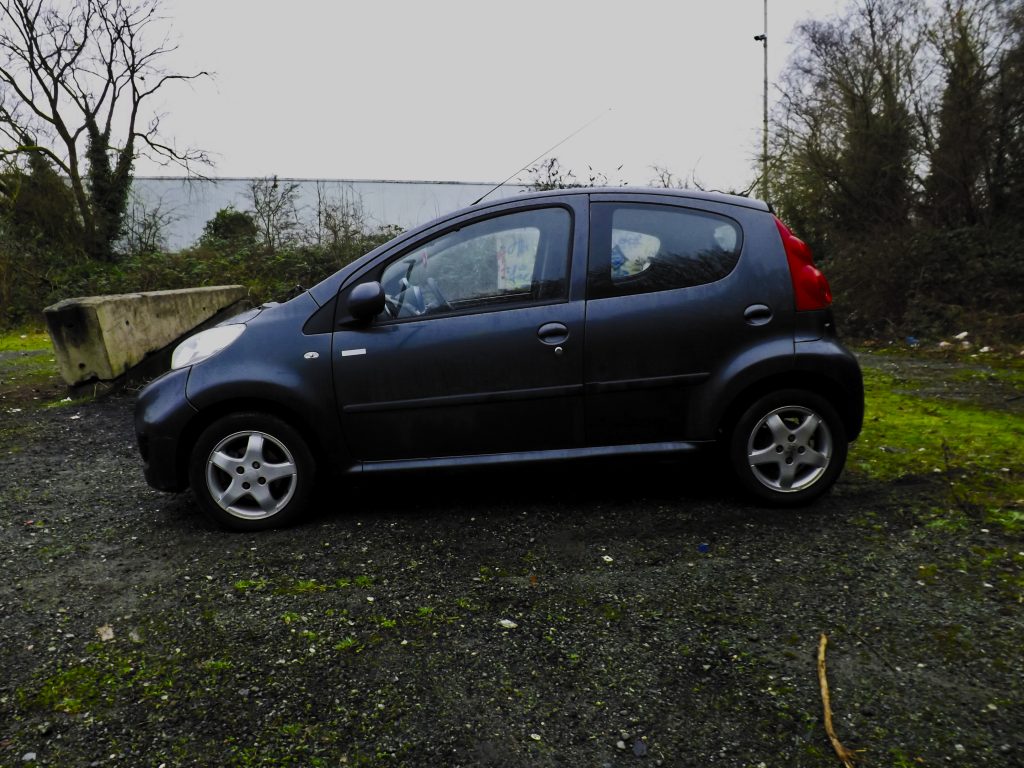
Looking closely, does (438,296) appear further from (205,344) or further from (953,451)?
(953,451)

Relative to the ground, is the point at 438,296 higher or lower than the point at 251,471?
higher

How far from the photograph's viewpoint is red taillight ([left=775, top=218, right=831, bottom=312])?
13.7 ft

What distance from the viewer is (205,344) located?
4371mm

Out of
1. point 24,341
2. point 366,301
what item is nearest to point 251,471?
point 366,301

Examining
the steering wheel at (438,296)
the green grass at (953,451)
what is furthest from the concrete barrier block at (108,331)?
the green grass at (953,451)

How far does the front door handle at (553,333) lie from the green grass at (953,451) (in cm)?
215

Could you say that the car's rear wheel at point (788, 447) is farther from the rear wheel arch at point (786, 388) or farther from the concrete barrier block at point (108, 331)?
the concrete barrier block at point (108, 331)

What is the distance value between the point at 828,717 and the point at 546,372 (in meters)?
2.18

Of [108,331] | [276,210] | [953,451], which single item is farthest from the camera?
[276,210]

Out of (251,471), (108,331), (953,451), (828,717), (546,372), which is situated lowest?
(828,717)

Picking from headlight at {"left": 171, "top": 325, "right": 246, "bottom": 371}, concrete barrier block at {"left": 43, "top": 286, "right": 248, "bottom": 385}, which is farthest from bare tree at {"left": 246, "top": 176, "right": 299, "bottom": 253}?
headlight at {"left": 171, "top": 325, "right": 246, "bottom": 371}

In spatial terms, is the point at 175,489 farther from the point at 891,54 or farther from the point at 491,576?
the point at 891,54

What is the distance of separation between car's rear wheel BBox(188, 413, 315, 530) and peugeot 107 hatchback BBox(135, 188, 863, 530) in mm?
10

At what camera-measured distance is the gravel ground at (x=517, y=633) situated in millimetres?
2387
